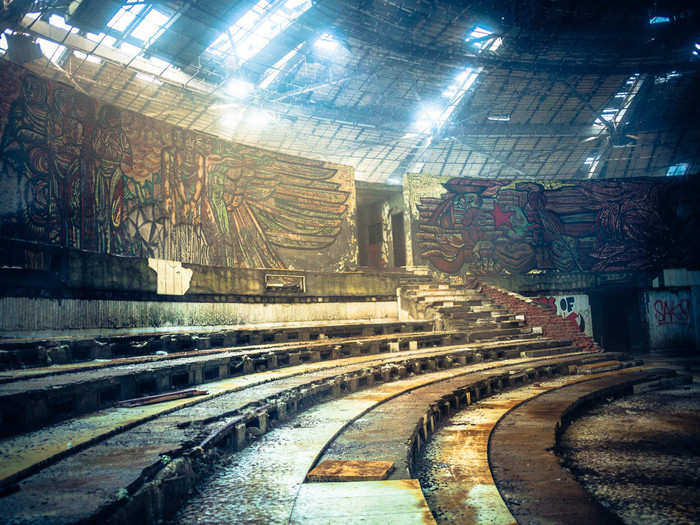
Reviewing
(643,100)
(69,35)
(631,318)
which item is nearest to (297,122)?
(69,35)

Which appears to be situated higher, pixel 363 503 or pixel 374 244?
pixel 374 244

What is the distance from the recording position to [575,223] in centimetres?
1783

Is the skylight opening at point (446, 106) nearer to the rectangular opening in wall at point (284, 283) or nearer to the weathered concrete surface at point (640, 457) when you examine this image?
the rectangular opening in wall at point (284, 283)

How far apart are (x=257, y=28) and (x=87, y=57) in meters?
5.48

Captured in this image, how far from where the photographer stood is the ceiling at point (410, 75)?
50.6ft

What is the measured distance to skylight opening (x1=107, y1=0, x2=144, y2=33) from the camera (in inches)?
543

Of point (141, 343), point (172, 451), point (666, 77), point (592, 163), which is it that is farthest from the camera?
point (592, 163)

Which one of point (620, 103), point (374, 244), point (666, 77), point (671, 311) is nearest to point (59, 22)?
point (374, 244)

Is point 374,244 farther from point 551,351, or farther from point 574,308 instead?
point 551,351

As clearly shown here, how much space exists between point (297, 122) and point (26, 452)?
20.6m

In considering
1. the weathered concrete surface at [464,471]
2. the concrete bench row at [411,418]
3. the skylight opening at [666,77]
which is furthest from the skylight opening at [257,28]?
the skylight opening at [666,77]

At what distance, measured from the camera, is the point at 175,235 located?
392 inches

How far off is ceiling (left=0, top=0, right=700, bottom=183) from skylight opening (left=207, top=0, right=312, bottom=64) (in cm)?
5

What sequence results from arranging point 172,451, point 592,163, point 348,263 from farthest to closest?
point 592,163
point 348,263
point 172,451
